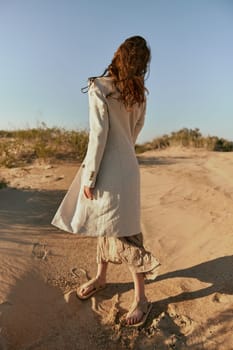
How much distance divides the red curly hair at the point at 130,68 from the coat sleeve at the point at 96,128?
0.14m

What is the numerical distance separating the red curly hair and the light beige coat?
59 millimetres

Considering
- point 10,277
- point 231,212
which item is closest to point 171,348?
point 10,277

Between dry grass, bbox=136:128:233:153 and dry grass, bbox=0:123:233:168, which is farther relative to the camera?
dry grass, bbox=136:128:233:153

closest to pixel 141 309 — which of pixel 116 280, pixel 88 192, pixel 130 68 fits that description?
pixel 116 280

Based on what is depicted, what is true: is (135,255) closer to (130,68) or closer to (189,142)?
(130,68)

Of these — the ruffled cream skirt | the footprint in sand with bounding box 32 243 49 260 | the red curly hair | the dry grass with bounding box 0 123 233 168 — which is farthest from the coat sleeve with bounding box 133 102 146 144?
the dry grass with bounding box 0 123 233 168

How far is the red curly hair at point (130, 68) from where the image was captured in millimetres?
2596

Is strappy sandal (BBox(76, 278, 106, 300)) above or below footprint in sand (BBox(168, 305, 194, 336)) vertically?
above

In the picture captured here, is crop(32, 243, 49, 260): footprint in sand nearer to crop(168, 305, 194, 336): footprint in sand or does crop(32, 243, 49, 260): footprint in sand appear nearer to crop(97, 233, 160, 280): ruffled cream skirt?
crop(97, 233, 160, 280): ruffled cream skirt

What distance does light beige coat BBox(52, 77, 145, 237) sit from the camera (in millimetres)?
2641

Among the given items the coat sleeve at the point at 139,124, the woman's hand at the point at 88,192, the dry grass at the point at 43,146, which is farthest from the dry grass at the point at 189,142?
the woman's hand at the point at 88,192

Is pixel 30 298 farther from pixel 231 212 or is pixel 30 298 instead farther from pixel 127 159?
pixel 231 212

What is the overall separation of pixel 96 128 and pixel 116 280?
138cm

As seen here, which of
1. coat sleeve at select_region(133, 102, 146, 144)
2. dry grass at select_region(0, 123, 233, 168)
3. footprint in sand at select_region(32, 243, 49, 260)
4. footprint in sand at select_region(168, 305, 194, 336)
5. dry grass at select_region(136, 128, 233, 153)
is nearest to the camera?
footprint in sand at select_region(168, 305, 194, 336)
